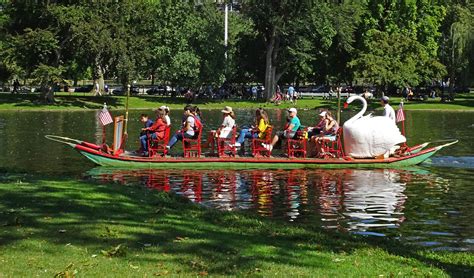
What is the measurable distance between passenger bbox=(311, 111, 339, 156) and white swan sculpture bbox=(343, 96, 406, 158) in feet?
1.76

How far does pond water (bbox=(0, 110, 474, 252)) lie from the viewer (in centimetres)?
1556

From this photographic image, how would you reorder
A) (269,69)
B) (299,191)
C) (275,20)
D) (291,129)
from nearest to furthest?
(299,191), (291,129), (275,20), (269,69)

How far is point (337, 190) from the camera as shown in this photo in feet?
68.0

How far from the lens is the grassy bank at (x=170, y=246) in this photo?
958cm

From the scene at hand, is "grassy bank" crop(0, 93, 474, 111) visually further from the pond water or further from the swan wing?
the swan wing

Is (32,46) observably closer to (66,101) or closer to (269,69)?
(66,101)

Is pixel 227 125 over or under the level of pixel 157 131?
over

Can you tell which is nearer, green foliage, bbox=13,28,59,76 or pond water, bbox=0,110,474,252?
pond water, bbox=0,110,474,252

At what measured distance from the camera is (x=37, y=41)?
64562mm

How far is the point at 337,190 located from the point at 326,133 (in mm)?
5950

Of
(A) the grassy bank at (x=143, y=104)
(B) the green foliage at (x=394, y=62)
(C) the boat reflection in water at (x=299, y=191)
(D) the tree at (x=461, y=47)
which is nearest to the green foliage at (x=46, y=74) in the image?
(A) the grassy bank at (x=143, y=104)

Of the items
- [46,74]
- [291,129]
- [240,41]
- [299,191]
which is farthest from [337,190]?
[240,41]

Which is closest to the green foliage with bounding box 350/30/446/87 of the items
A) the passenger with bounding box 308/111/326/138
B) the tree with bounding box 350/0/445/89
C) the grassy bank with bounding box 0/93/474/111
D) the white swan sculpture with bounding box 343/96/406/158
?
the tree with bounding box 350/0/445/89

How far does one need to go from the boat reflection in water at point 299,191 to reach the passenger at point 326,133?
1.72m
